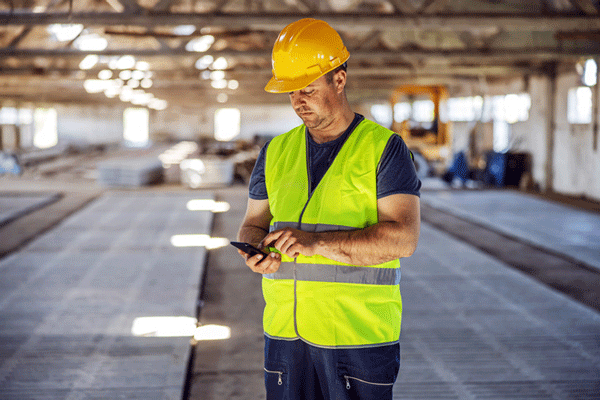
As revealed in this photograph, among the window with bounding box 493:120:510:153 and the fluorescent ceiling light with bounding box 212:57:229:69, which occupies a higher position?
the fluorescent ceiling light with bounding box 212:57:229:69

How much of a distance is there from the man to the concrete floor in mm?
2152

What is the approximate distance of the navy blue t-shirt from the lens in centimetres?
195

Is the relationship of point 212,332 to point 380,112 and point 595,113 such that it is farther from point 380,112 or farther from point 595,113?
point 380,112

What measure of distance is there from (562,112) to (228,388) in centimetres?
1578

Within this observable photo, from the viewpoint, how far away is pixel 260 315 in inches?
234

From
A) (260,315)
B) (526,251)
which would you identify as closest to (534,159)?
(526,251)

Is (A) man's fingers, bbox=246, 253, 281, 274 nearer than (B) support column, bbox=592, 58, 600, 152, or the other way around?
(A) man's fingers, bbox=246, 253, 281, 274

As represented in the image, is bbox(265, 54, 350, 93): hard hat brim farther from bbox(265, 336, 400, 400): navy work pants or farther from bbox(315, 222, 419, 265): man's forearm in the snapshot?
bbox(265, 336, 400, 400): navy work pants

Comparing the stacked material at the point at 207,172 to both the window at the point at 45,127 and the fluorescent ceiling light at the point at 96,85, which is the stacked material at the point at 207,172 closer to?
the fluorescent ceiling light at the point at 96,85

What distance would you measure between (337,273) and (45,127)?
46.9 m

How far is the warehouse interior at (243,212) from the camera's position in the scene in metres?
4.52

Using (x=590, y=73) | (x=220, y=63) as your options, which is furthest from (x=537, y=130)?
(x=220, y=63)

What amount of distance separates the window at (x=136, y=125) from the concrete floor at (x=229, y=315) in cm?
3853

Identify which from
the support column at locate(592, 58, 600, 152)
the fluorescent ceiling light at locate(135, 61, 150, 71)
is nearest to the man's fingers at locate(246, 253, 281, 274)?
the support column at locate(592, 58, 600, 152)
